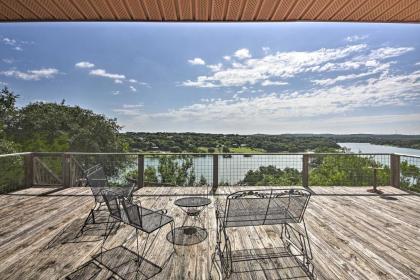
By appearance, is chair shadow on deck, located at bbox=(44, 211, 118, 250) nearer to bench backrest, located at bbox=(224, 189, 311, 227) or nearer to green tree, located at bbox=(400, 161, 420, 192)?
bench backrest, located at bbox=(224, 189, 311, 227)

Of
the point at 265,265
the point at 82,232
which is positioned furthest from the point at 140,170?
the point at 265,265

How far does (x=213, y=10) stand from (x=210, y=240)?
9.93 ft

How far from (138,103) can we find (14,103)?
7.70 metres

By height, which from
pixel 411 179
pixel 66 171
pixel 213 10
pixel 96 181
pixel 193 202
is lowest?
pixel 411 179

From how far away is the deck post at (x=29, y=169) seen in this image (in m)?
7.15

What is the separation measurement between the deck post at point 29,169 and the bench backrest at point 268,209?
6.48 m

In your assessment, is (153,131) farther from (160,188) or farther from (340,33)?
(340,33)

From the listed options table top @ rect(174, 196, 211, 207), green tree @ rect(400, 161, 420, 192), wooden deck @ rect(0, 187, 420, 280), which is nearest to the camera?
wooden deck @ rect(0, 187, 420, 280)

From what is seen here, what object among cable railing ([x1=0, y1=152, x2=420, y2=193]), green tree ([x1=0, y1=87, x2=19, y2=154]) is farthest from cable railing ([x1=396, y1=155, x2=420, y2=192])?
green tree ([x1=0, y1=87, x2=19, y2=154])

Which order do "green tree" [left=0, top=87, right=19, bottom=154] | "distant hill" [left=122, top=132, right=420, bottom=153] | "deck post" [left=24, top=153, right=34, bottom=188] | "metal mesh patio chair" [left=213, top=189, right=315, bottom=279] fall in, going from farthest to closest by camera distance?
"green tree" [left=0, top=87, right=19, bottom=154], "distant hill" [left=122, top=132, right=420, bottom=153], "deck post" [left=24, top=153, right=34, bottom=188], "metal mesh patio chair" [left=213, top=189, right=315, bottom=279]

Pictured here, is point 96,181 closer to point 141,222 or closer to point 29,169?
point 141,222

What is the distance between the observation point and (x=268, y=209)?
3.30 m

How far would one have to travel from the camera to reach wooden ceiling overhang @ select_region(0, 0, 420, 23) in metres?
2.78

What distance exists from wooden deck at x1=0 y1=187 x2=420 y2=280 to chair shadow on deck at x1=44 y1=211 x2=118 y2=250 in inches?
0.6
